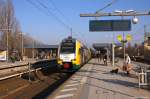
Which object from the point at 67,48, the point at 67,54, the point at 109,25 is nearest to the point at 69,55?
the point at 67,54

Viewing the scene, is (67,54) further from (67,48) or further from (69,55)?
(67,48)

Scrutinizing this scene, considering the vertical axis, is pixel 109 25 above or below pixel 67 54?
above

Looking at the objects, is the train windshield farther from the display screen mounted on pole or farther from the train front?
the display screen mounted on pole

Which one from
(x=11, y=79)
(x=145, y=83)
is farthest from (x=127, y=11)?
(x=11, y=79)

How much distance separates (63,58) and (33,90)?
12.2 meters

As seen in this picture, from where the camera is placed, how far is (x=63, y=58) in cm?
3428

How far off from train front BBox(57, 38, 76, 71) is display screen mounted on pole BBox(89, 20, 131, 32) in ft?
7.90

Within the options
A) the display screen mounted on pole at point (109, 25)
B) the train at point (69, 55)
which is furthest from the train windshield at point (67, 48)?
the display screen mounted on pole at point (109, 25)

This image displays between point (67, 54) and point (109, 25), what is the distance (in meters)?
4.84

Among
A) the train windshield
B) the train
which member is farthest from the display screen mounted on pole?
the train windshield

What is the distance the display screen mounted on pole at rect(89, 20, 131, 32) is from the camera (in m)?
34.5

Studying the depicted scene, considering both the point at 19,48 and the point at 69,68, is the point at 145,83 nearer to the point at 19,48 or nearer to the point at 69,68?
the point at 69,68

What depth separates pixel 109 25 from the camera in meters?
34.6

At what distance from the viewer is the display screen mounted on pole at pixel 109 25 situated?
34.5 m
